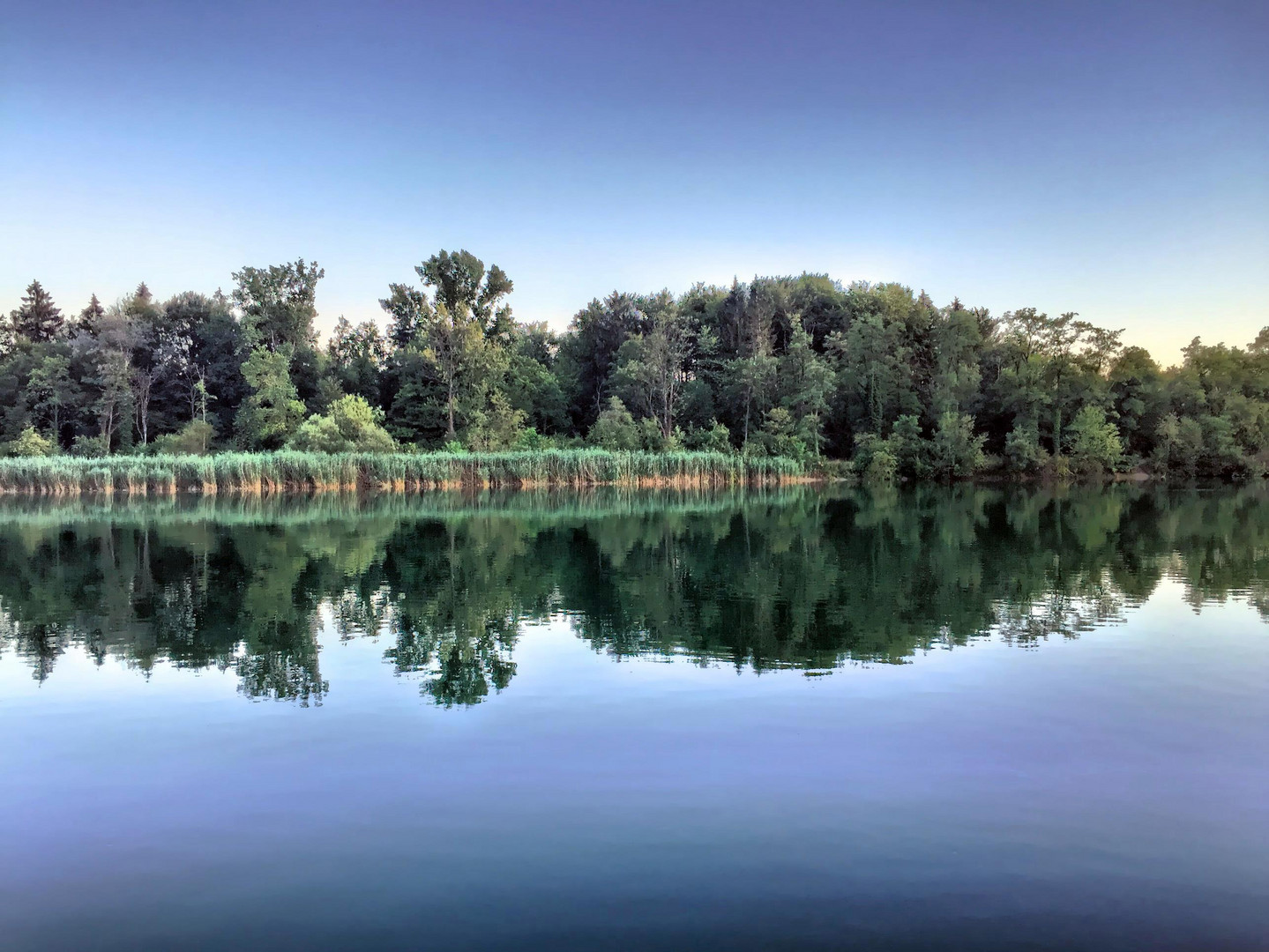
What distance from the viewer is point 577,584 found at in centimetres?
1388

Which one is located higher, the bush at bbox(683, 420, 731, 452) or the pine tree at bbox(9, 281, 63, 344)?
the pine tree at bbox(9, 281, 63, 344)

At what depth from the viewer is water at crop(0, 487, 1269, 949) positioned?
4.21m

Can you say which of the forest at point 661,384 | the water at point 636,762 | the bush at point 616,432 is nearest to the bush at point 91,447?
the forest at point 661,384

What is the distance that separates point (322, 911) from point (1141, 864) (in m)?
4.34

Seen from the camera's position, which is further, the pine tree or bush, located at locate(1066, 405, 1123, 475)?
the pine tree

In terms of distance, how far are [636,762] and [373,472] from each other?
121 ft

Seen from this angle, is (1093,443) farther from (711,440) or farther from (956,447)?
(711,440)

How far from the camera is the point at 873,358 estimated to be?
165ft

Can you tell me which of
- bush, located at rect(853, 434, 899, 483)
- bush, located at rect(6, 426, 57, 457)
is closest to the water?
bush, located at rect(853, 434, 899, 483)

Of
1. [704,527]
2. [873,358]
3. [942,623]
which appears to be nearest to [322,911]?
[942,623]

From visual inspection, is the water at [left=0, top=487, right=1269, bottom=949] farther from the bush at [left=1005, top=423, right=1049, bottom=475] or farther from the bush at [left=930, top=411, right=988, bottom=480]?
the bush at [left=1005, top=423, right=1049, bottom=475]

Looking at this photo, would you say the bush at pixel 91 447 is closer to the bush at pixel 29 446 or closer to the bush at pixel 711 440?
the bush at pixel 29 446

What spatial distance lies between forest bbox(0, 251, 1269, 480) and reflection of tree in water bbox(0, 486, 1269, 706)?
76.1ft

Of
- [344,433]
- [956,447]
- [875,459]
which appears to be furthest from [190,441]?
[956,447]
